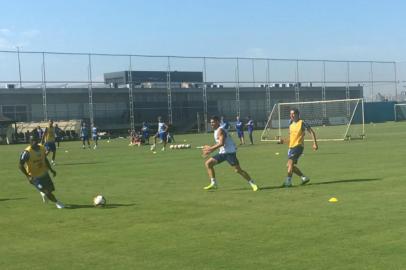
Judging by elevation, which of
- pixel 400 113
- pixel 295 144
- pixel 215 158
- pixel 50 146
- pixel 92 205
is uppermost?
pixel 295 144

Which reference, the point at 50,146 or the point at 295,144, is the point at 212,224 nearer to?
the point at 295,144

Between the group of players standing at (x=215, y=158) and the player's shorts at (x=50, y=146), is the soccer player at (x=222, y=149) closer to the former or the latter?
the group of players standing at (x=215, y=158)

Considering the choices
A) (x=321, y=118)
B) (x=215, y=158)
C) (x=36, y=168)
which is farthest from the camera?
(x=321, y=118)

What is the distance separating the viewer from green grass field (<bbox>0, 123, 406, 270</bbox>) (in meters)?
7.46

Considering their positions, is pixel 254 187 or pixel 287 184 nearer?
pixel 254 187

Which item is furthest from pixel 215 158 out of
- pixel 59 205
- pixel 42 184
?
pixel 42 184

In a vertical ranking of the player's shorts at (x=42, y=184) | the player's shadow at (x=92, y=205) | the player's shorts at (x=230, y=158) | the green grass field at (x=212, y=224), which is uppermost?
the player's shorts at (x=230, y=158)

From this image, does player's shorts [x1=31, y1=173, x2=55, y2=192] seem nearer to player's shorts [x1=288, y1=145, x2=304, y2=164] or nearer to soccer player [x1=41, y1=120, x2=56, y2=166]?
player's shorts [x1=288, y1=145, x2=304, y2=164]

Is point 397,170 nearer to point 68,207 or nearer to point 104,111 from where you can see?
point 68,207


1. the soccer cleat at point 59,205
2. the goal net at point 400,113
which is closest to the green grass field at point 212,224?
the soccer cleat at point 59,205

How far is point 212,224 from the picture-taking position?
9.80m

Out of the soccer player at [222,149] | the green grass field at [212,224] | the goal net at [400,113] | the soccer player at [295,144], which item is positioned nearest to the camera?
the green grass field at [212,224]

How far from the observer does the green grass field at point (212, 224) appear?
746cm

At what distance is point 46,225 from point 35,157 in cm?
265
